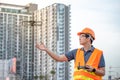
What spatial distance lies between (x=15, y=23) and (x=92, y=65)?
153ft

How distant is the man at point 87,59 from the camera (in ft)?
12.4

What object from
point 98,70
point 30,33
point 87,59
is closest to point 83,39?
point 87,59

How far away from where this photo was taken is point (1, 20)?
50.1 meters

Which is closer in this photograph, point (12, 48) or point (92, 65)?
point (92, 65)

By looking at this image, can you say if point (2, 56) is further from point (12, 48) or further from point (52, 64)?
point (52, 64)

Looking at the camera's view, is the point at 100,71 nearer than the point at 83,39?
Yes

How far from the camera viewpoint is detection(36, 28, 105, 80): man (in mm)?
3773

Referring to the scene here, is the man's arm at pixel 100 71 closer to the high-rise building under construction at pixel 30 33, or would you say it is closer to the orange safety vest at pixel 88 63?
the orange safety vest at pixel 88 63

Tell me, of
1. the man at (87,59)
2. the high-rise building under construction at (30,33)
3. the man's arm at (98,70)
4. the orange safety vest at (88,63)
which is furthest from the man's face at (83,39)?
the high-rise building under construction at (30,33)

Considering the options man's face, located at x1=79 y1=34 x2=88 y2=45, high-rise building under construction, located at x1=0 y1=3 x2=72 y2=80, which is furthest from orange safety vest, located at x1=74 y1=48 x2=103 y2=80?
high-rise building under construction, located at x1=0 y1=3 x2=72 y2=80

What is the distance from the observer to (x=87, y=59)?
3850 millimetres

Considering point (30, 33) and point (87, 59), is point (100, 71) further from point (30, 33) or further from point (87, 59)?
point (30, 33)

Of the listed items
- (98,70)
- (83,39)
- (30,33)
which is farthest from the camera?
(30,33)

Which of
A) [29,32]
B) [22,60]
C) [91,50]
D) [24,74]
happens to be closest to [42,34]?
[29,32]
